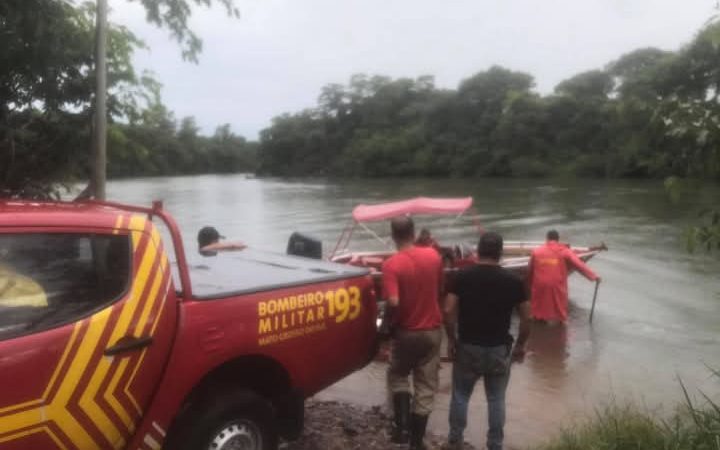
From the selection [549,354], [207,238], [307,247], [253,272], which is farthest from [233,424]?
[549,354]

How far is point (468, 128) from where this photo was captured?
96.9 m

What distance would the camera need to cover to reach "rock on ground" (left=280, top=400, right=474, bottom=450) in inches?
209

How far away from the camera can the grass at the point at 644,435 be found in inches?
161

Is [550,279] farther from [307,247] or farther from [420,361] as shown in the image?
[420,361]

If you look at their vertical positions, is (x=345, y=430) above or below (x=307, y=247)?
below

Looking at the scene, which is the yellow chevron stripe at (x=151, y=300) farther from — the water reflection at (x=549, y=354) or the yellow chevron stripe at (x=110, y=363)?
the water reflection at (x=549, y=354)

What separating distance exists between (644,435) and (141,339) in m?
3.22

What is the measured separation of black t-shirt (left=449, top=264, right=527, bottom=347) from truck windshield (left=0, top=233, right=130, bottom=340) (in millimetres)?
2332

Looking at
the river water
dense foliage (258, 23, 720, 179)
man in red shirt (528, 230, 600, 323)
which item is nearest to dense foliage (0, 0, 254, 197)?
the river water

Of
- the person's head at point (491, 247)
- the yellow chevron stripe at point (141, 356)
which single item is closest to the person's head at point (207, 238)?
the person's head at point (491, 247)

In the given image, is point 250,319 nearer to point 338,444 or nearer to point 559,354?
point 338,444

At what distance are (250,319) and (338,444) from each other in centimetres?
181

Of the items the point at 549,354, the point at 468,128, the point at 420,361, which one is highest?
the point at 468,128

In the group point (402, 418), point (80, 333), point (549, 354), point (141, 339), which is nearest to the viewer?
point (80, 333)
